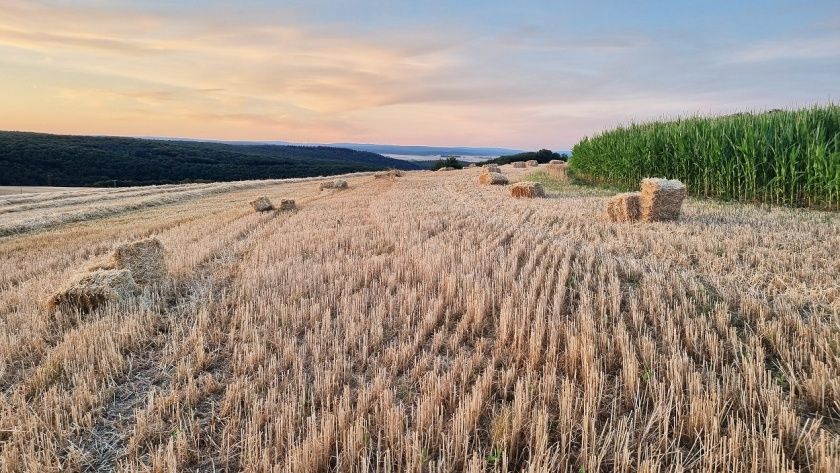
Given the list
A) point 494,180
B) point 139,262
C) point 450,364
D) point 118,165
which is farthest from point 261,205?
point 118,165

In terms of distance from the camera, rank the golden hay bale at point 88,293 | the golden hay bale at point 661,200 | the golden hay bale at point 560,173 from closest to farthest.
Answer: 1. the golden hay bale at point 88,293
2. the golden hay bale at point 661,200
3. the golden hay bale at point 560,173

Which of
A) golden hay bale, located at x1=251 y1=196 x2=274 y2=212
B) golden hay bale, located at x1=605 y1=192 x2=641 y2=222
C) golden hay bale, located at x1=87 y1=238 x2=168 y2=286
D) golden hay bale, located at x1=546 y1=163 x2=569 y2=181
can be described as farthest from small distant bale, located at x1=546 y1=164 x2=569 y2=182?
A: golden hay bale, located at x1=87 y1=238 x2=168 y2=286

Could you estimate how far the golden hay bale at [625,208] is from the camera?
1105 cm

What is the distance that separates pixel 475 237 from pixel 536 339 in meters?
5.28

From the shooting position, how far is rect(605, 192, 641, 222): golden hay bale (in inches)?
435

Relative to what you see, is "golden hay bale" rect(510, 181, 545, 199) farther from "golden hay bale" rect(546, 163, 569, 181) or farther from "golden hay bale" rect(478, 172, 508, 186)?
"golden hay bale" rect(546, 163, 569, 181)

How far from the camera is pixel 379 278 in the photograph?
6.92 m

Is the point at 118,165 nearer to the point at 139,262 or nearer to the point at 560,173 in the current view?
the point at 560,173

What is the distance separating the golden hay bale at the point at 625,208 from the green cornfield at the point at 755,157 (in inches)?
197

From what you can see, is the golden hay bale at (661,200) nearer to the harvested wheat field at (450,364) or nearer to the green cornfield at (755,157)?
the harvested wheat field at (450,364)

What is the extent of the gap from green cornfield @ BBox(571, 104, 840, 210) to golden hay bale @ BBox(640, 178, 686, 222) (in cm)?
431

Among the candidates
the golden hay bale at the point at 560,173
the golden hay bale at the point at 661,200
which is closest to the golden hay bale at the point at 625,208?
the golden hay bale at the point at 661,200

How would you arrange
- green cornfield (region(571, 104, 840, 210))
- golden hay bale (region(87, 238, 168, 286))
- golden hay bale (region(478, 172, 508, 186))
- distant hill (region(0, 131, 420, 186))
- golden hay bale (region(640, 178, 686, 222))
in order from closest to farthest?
golden hay bale (region(87, 238, 168, 286)) → golden hay bale (region(640, 178, 686, 222)) → green cornfield (region(571, 104, 840, 210)) → golden hay bale (region(478, 172, 508, 186)) → distant hill (region(0, 131, 420, 186))

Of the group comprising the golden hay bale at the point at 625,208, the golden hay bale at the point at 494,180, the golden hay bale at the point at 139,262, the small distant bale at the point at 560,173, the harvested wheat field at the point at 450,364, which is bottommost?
the harvested wheat field at the point at 450,364
